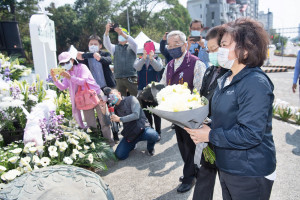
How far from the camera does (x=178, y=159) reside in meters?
3.97

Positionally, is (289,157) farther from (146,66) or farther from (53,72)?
(53,72)

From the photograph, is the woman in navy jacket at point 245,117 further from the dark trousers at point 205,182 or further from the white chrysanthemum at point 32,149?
the white chrysanthemum at point 32,149

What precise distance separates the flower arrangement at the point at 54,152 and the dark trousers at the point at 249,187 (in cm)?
207

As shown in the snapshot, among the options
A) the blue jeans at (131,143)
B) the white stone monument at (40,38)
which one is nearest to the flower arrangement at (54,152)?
the blue jeans at (131,143)

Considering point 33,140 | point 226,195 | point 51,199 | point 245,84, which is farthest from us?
point 33,140

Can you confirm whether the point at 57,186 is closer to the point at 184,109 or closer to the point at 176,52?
the point at 184,109

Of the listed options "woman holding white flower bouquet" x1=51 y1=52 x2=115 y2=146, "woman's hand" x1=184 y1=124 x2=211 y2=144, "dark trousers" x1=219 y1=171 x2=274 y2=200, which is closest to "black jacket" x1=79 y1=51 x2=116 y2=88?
"woman holding white flower bouquet" x1=51 y1=52 x2=115 y2=146

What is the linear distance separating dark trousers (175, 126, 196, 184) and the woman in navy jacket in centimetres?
117

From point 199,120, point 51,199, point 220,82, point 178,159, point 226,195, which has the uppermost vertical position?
point 220,82

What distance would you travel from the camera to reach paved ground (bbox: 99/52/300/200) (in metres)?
3.02

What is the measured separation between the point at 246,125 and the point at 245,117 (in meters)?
0.05

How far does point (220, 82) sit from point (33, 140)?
2560 millimetres

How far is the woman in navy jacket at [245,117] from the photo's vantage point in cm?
145

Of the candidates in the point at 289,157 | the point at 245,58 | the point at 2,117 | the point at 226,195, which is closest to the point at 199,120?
the point at 245,58
